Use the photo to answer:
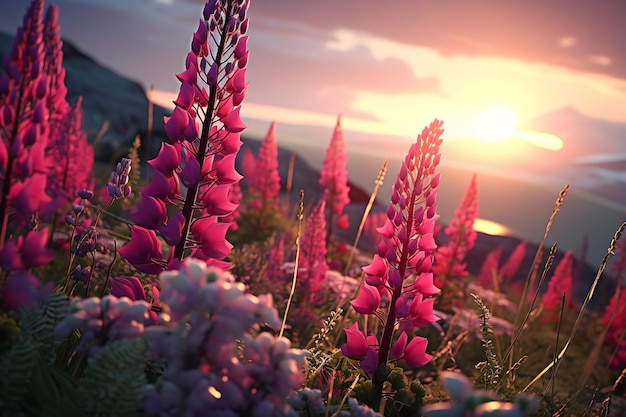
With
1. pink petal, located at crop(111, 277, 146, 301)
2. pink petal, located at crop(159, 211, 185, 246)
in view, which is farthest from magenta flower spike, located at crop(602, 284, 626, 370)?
pink petal, located at crop(111, 277, 146, 301)

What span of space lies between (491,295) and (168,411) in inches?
259

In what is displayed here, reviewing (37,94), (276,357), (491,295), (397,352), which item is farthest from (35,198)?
(491,295)

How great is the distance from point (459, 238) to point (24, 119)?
5.54m

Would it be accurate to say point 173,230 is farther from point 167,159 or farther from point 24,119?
point 24,119

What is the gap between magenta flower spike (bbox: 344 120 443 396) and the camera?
272 centimetres

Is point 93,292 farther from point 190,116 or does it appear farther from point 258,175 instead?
point 258,175

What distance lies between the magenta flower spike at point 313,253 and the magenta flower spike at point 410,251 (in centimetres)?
195

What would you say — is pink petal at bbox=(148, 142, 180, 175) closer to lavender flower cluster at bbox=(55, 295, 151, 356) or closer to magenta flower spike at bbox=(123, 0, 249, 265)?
magenta flower spike at bbox=(123, 0, 249, 265)

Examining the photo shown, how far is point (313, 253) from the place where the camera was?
489 centimetres

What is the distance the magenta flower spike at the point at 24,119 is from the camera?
1.70m

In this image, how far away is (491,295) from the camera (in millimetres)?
7352

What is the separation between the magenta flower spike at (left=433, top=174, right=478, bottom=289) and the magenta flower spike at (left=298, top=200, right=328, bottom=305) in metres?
2.11

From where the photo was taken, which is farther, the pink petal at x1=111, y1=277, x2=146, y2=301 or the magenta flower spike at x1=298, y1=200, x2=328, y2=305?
the magenta flower spike at x1=298, y1=200, x2=328, y2=305

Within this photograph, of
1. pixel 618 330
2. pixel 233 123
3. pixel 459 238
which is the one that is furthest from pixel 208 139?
pixel 618 330
